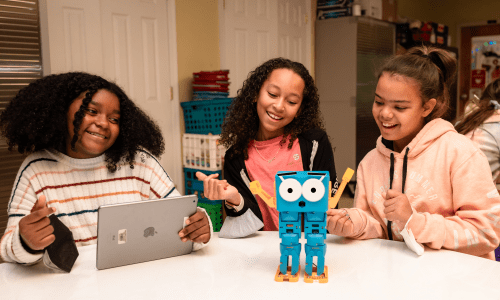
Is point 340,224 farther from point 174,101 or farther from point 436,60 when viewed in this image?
point 174,101

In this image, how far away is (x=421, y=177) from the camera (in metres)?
1.33

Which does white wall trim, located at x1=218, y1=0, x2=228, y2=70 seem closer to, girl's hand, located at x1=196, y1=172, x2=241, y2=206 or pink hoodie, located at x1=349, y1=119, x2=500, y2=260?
pink hoodie, located at x1=349, y1=119, x2=500, y2=260

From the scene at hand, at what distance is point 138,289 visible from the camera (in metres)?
0.98

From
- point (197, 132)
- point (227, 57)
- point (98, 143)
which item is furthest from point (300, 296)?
point (227, 57)

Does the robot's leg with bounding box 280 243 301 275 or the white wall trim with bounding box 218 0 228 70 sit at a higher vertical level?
the white wall trim with bounding box 218 0 228 70

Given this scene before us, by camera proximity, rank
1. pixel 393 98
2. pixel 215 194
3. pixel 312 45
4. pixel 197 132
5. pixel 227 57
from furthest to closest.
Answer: pixel 312 45 < pixel 227 57 < pixel 197 132 < pixel 393 98 < pixel 215 194

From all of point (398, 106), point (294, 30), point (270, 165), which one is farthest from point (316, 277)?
point (294, 30)

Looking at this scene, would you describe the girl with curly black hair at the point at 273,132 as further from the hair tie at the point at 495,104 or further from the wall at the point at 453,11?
the wall at the point at 453,11

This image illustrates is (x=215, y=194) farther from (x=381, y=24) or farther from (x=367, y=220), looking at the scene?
(x=381, y=24)

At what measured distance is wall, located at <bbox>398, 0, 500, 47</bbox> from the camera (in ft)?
21.0

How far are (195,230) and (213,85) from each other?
7.01 ft

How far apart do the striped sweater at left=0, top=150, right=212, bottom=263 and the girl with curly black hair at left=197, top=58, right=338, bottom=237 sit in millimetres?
390

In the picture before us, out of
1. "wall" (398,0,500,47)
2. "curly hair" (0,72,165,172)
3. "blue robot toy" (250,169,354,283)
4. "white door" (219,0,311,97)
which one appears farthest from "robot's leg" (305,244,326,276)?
"wall" (398,0,500,47)

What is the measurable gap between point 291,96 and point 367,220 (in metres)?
0.63
